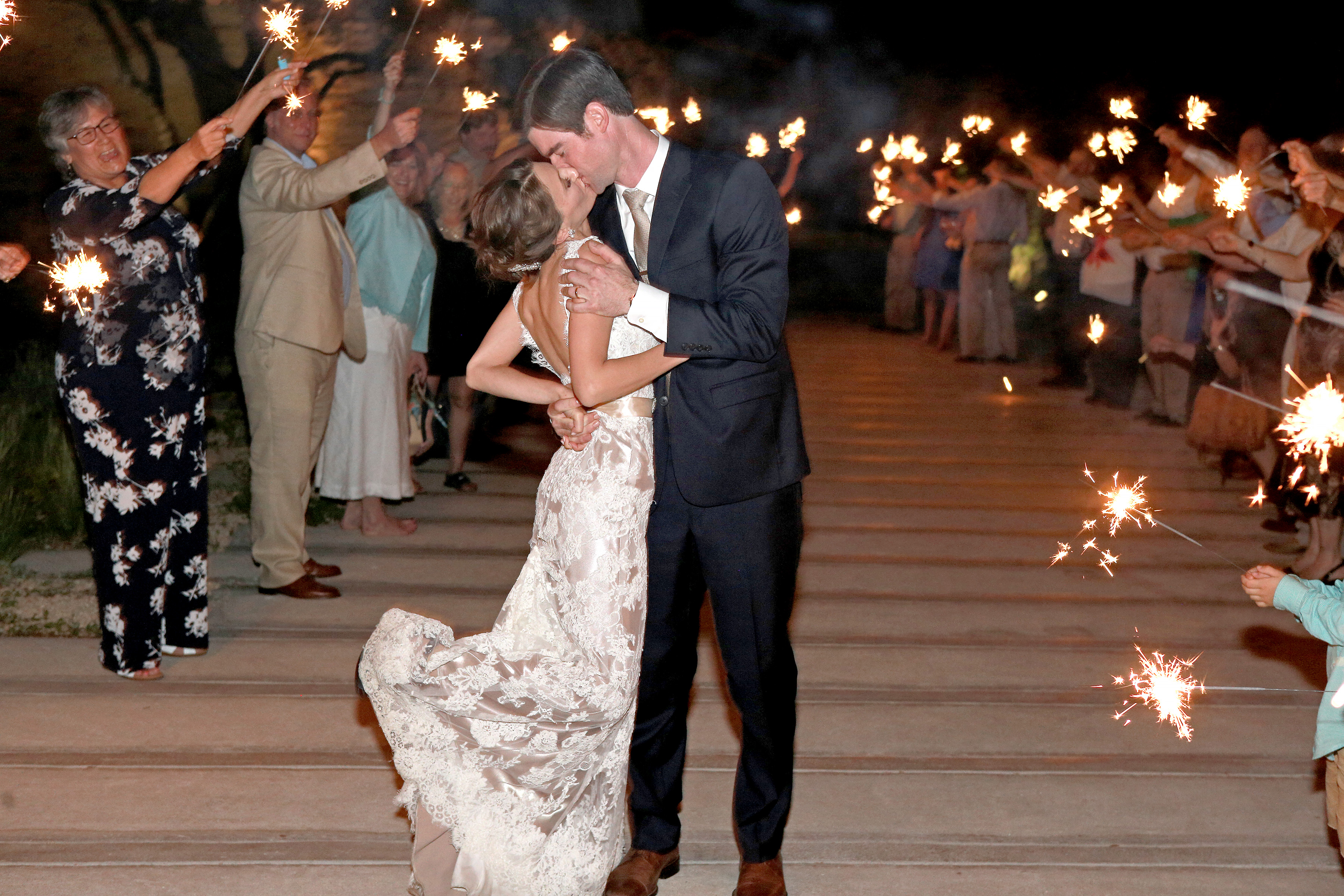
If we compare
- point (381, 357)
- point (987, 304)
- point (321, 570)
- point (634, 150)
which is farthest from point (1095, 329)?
point (634, 150)

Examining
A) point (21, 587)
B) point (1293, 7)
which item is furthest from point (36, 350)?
point (1293, 7)

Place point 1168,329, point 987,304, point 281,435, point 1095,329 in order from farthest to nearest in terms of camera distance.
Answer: point 987,304 < point 1095,329 < point 1168,329 < point 281,435

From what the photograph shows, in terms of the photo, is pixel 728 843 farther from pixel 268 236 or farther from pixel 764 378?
pixel 268 236

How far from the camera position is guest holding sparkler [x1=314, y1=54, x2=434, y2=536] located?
5785 mm

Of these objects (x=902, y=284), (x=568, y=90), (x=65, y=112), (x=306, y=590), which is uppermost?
(x=568, y=90)

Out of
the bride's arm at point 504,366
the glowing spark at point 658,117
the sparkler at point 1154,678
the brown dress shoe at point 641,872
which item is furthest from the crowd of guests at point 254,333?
the sparkler at point 1154,678

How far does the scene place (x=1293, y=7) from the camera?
13062 millimetres

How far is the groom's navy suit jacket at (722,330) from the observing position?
2.50 metres

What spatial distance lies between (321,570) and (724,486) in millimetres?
3115

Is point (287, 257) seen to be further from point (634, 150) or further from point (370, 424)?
point (634, 150)

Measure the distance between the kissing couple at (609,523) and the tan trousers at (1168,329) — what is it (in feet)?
21.8

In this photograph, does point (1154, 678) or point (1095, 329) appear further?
point (1095, 329)

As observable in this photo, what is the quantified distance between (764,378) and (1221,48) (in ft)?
44.5

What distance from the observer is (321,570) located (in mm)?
5301
